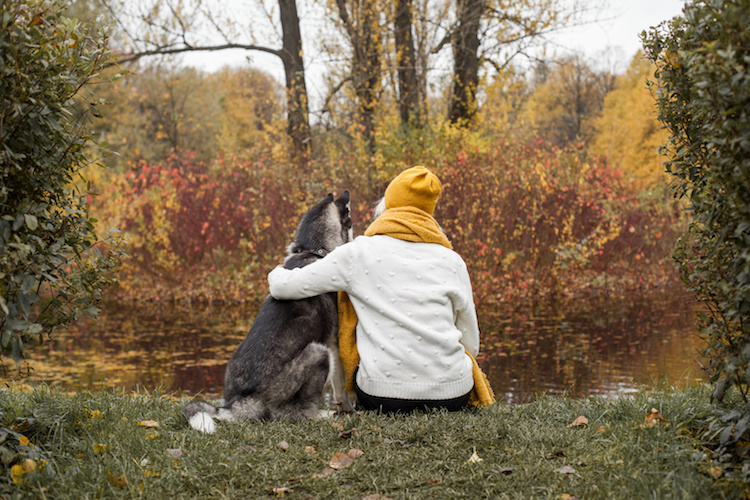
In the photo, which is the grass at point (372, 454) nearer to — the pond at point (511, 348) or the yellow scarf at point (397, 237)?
the yellow scarf at point (397, 237)

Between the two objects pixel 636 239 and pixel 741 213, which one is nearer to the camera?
pixel 741 213

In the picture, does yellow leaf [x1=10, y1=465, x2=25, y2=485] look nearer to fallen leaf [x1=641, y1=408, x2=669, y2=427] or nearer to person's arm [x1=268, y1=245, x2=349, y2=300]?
person's arm [x1=268, y1=245, x2=349, y2=300]

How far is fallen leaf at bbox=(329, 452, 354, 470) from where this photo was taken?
3.12 metres

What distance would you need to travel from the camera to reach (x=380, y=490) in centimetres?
288

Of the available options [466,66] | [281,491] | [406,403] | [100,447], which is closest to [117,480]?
[100,447]

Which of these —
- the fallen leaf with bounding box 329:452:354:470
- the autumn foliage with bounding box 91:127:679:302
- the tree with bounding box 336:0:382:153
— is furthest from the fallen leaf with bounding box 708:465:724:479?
the tree with bounding box 336:0:382:153

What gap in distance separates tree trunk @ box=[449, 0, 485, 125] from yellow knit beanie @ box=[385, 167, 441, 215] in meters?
9.61

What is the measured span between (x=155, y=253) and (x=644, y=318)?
10641mm

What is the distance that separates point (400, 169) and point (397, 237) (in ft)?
26.3

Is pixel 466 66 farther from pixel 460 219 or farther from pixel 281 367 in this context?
pixel 281 367

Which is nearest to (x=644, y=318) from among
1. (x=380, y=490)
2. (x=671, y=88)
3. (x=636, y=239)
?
(x=636, y=239)

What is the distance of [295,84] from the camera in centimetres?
1334

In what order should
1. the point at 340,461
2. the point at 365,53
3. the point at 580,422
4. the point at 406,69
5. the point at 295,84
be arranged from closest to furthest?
the point at 340,461, the point at 580,422, the point at 365,53, the point at 406,69, the point at 295,84

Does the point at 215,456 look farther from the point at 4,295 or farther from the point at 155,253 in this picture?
the point at 155,253
